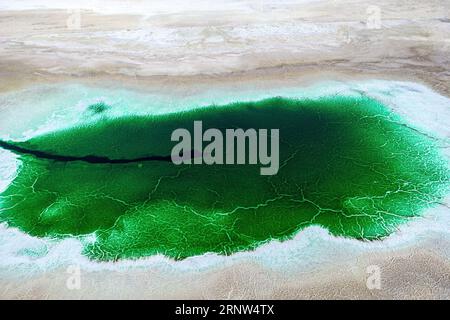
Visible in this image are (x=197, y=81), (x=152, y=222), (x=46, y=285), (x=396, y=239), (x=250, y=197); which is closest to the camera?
(x=46, y=285)

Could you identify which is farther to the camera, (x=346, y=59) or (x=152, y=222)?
(x=346, y=59)

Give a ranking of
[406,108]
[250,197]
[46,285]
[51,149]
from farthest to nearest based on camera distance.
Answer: [406,108] < [51,149] < [250,197] < [46,285]

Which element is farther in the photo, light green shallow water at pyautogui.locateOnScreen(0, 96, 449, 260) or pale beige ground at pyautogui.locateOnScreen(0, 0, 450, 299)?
light green shallow water at pyautogui.locateOnScreen(0, 96, 449, 260)

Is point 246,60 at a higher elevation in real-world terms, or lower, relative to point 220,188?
higher
